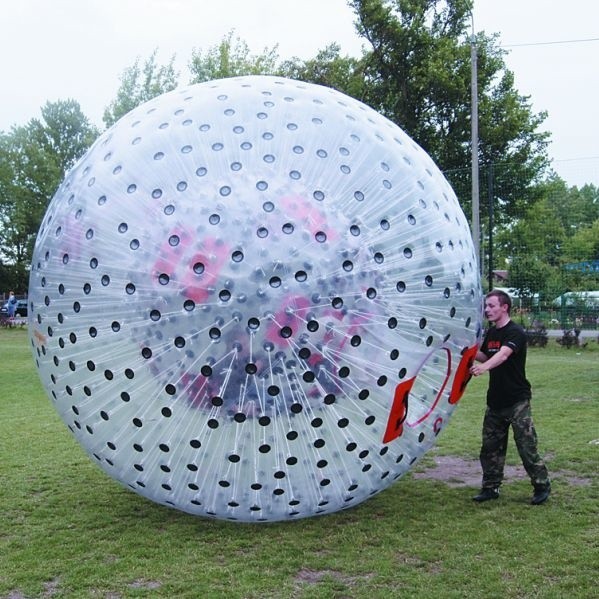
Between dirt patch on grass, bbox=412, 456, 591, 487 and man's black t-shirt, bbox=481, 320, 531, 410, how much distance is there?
0.99 meters

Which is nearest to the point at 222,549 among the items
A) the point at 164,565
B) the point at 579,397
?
the point at 164,565

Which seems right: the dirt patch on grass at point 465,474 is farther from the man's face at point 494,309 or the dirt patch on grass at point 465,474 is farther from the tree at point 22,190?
the tree at point 22,190

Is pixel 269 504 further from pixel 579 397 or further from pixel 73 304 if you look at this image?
pixel 579 397

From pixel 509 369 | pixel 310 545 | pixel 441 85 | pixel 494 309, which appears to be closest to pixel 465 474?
pixel 509 369

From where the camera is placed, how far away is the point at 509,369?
17.4ft

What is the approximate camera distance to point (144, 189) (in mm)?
4082

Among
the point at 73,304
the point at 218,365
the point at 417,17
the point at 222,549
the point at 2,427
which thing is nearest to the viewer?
the point at 218,365

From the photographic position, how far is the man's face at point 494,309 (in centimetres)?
531

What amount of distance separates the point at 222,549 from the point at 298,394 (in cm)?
123

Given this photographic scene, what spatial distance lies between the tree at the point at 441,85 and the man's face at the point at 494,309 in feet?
77.3

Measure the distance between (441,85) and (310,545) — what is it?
25.4 metres

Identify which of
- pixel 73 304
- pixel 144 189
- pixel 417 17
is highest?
pixel 417 17

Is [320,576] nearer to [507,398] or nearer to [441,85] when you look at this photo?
[507,398]

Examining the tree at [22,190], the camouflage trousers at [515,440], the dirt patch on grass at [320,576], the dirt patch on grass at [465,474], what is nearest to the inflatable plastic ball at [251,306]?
the dirt patch on grass at [320,576]
